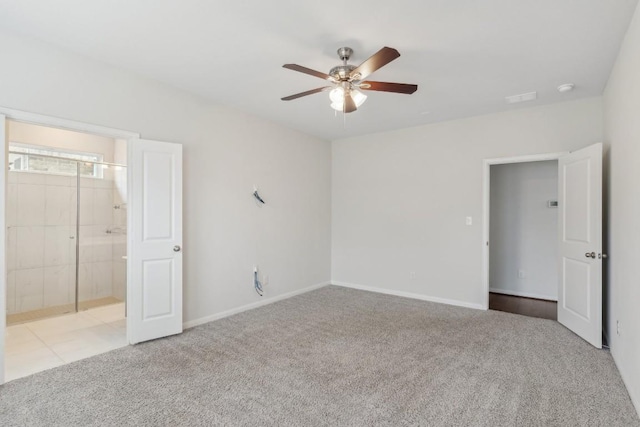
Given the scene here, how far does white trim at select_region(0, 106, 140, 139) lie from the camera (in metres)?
2.56

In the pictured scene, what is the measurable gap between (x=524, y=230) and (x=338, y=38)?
14.7ft

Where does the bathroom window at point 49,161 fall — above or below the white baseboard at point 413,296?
above

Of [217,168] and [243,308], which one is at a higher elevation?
[217,168]

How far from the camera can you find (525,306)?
4684 millimetres

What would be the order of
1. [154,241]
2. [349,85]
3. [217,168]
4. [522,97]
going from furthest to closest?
[217,168], [522,97], [154,241], [349,85]

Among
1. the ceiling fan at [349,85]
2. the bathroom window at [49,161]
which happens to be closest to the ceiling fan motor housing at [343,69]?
the ceiling fan at [349,85]

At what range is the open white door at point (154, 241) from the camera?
3.18 metres

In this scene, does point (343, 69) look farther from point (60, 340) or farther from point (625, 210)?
point (60, 340)

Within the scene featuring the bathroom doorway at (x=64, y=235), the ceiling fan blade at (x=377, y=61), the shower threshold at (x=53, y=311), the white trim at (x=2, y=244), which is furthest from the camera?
the bathroom doorway at (x=64, y=235)

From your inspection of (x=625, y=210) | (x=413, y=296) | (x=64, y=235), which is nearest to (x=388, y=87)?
(x=625, y=210)

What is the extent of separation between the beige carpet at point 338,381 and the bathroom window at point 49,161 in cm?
296

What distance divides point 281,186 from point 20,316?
3.64 m

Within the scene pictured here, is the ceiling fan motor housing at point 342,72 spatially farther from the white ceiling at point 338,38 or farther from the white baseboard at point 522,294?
the white baseboard at point 522,294

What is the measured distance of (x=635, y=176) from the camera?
225 centimetres
